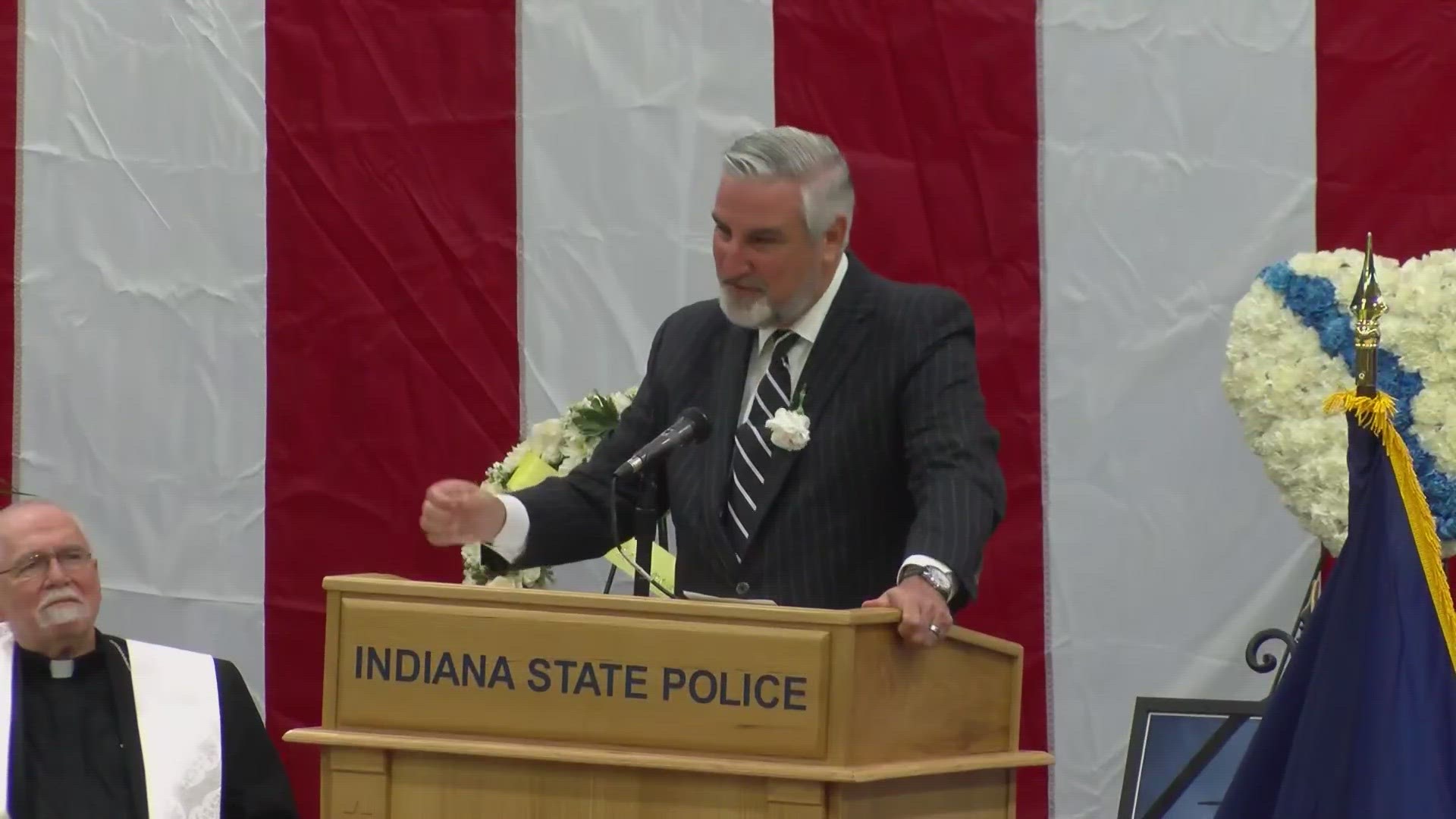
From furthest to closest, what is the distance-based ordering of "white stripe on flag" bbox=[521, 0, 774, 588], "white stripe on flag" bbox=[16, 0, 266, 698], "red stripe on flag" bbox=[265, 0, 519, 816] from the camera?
"white stripe on flag" bbox=[16, 0, 266, 698]
"red stripe on flag" bbox=[265, 0, 519, 816]
"white stripe on flag" bbox=[521, 0, 774, 588]

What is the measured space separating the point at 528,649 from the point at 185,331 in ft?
8.29

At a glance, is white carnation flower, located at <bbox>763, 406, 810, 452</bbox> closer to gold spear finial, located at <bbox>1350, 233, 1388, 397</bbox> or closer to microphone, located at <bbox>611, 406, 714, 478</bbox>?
microphone, located at <bbox>611, 406, 714, 478</bbox>

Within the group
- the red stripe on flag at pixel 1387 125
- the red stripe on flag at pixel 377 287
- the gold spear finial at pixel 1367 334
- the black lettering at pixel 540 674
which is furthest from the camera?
the red stripe on flag at pixel 377 287

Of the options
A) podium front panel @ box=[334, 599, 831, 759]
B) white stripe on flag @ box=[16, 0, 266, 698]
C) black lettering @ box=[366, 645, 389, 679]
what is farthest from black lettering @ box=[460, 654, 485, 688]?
white stripe on flag @ box=[16, 0, 266, 698]

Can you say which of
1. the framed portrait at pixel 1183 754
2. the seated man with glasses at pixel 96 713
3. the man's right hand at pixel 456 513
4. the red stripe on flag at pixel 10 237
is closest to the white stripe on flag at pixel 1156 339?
the framed portrait at pixel 1183 754

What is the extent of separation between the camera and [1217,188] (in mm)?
4176

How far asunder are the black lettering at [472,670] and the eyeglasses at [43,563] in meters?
1.54

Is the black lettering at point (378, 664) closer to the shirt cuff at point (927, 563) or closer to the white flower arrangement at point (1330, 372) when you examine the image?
the shirt cuff at point (927, 563)

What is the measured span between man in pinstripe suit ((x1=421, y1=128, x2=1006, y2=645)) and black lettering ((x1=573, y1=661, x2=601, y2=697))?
37 cm

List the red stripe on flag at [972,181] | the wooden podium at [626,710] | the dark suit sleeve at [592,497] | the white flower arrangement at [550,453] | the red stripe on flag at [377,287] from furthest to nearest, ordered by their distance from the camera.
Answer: the red stripe on flag at [377,287]
the red stripe on flag at [972,181]
the white flower arrangement at [550,453]
the dark suit sleeve at [592,497]
the wooden podium at [626,710]

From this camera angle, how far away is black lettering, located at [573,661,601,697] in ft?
7.86

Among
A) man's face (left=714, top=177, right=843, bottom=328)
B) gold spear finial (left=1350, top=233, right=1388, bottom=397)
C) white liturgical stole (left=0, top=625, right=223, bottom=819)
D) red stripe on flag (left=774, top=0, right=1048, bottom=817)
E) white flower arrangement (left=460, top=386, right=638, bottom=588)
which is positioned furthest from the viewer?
red stripe on flag (left=774, top=0, right=1048, bottom=817)

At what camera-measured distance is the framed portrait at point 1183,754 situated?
12.2ft

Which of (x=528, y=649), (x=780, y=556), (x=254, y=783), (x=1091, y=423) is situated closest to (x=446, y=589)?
(x=528, y=649)
